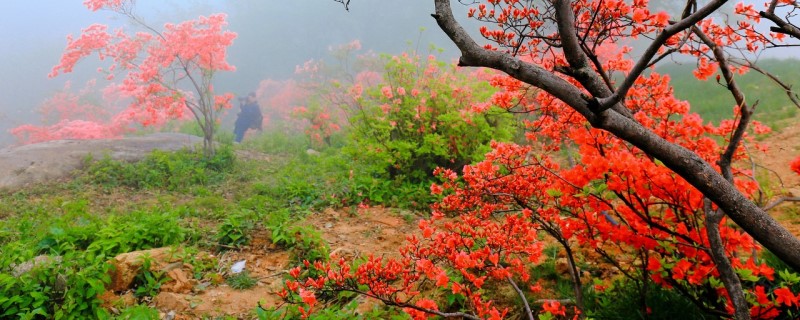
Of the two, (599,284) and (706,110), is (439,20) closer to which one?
(599,284)

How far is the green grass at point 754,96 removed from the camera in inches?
320

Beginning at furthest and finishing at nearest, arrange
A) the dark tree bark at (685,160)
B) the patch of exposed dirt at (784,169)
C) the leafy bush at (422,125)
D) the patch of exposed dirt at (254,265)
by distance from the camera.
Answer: the leafy bush at (422,125)
the patch of exposed dirt at (784,169)
the patch of exposed dirt at (254,265)
the dark tree bark at (685,160)

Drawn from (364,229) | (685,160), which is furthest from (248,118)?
(685,160)

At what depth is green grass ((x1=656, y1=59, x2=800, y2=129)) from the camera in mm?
8127

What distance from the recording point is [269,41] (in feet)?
153

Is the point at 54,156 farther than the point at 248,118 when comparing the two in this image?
No

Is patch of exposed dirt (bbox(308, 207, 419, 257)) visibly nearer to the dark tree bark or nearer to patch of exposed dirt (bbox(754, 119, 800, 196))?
the dark tree bark

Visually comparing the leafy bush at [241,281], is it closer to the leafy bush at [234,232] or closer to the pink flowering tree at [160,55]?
the leafy bush at [234,232]

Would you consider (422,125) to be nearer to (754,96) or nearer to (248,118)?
(754,96)

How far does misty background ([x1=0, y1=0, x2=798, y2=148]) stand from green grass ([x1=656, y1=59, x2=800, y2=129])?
74.9 ft

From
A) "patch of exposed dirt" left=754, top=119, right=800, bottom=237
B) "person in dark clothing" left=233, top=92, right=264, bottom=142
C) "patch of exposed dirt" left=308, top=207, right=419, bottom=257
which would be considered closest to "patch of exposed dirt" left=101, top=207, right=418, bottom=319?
"patch of exposed dirt" left=308, top=207, right=419, bottom=257

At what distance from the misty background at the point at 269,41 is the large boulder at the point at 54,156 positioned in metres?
27.4

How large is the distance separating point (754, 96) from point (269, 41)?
1767 inches

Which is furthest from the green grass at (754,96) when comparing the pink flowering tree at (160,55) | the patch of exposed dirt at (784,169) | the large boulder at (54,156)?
the large boulder at (54,156)
